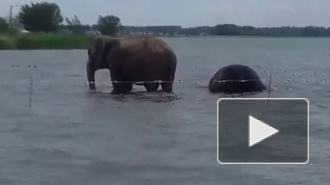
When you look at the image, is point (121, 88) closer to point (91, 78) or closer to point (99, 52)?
point (99, 52)

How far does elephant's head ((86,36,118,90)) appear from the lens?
21.0m

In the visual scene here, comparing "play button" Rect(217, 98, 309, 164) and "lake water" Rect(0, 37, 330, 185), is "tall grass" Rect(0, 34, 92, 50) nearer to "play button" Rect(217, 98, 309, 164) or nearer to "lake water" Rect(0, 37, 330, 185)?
"lake water" Rect(0, 37, 330, 185)

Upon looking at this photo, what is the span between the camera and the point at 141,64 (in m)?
20.1

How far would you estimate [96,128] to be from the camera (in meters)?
14.3

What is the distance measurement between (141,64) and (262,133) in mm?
11737

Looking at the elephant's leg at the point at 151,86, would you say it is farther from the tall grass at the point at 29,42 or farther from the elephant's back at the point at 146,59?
the tall grass at the point at 29,42

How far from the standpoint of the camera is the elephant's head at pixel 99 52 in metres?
21.0

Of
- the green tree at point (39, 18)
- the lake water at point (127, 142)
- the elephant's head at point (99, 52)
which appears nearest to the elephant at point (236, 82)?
the lake water at point (127, 142)

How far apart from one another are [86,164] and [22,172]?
822 mm

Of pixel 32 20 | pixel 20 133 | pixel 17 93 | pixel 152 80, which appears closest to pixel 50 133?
pixel 20 133

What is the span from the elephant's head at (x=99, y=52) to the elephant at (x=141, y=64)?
26cm

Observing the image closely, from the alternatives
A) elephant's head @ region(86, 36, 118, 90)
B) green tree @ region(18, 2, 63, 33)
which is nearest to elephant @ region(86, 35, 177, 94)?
elephant's head @ region(86, 36, 118, 90)

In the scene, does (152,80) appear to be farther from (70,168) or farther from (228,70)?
(70,168)

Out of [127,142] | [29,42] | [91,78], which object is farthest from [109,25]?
[29,42]
